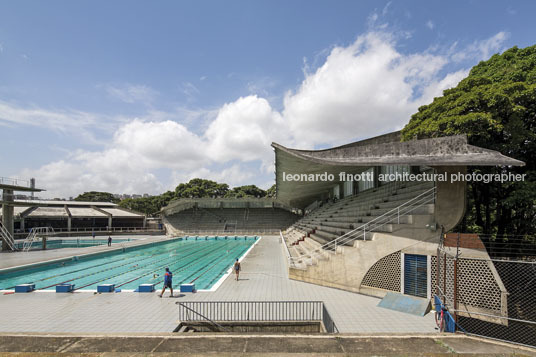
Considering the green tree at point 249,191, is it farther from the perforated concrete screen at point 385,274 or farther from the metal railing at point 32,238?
the perforated concrete screen at point 385,274

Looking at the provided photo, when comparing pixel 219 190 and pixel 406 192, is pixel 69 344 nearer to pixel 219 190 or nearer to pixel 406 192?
pixel 406 192

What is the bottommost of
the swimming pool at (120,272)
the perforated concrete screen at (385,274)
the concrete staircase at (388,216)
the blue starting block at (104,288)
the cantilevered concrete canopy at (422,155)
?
the swimming pool at (120,272)

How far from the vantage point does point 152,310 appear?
8.79 metres

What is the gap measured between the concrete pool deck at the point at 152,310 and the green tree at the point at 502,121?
6658mm

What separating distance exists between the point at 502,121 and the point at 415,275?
275 inches

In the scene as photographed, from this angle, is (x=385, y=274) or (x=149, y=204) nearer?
(x=385, y=274)

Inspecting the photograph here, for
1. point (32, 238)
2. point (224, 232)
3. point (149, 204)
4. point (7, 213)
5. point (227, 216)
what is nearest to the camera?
point (32, 238)

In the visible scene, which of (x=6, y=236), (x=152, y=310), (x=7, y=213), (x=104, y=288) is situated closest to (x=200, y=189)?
(x=7, y=213)

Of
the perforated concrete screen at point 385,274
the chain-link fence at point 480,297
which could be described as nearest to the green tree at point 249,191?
the perforated concrete screen at point 385,274

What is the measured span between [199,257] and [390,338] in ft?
63.8

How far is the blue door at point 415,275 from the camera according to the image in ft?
29.4

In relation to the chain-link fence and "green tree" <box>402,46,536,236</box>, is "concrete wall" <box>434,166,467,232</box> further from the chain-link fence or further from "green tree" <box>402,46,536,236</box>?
"green tree" <box>402,46,536,236</box>

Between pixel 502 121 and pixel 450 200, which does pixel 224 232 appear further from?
pixel 502 121

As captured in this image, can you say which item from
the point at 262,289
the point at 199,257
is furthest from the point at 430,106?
the point at 199,257
